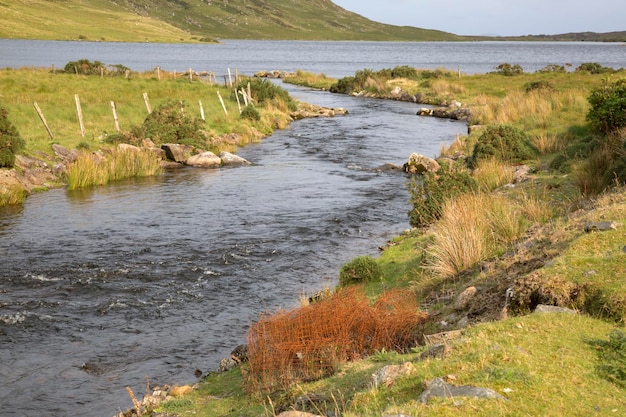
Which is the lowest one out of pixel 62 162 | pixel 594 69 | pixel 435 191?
pixel 62 162

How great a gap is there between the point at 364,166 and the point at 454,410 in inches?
1072

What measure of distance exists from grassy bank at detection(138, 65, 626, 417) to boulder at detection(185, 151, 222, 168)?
A: 51.5ft

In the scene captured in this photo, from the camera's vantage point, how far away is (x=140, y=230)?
21266 millimetres

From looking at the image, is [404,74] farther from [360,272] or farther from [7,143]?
[360,272]

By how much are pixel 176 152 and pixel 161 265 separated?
53.3 ft

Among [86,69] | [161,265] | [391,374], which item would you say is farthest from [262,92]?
[391,374]

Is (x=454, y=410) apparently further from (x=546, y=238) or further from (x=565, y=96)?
(x=565, y=96)

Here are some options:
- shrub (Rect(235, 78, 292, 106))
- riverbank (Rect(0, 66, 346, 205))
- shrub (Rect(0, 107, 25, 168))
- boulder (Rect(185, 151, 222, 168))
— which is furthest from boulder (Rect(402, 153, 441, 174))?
shrub (Rect(235, 78, 292, 106))

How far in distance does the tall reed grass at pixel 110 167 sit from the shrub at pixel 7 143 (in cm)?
225

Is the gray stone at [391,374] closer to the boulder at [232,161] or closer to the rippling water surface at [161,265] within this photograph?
the rippling water surface at [161,265]

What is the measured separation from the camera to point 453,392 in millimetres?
6305

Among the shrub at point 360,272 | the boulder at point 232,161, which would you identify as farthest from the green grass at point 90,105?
the shrub at point 360,272

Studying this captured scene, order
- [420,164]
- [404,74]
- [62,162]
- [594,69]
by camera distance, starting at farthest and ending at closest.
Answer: [404,74] < [594,69] < [420,164] < [62,162]

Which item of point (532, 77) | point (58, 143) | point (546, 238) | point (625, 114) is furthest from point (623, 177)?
point (532, 77)
